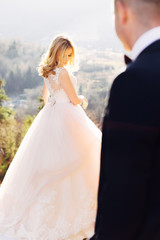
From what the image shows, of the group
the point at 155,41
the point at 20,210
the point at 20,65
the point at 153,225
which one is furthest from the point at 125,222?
the point at 20,65

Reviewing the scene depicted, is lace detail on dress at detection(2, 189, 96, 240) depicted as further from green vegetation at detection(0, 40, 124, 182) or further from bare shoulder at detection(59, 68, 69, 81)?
green vegetation at detection(0, 40, 124, 182)

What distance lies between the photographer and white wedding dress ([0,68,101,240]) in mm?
2975

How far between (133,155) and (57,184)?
2313mm

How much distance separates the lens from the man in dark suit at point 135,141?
2.62 feet

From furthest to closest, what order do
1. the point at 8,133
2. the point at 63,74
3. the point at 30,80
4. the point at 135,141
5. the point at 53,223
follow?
the point at 30,80, the point at 8,133, the point at 63,74, the point at 53,223, the point at 135,141

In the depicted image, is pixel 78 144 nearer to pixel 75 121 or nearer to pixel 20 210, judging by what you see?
pixel 75 121

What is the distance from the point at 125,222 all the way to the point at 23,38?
22.2 ft

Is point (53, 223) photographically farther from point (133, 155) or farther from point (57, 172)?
point (133, 155)

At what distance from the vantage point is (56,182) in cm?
304

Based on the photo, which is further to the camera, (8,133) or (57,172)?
(8,133)

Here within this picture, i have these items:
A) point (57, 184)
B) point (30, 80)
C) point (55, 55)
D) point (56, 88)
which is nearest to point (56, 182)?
point (57, 184)

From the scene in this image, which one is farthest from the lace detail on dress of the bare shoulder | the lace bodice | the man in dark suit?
the man in dark suit

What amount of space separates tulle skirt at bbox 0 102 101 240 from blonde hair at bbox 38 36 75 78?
0.37 m

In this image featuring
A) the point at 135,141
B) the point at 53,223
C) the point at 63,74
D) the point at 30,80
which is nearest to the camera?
the point at 135,141
